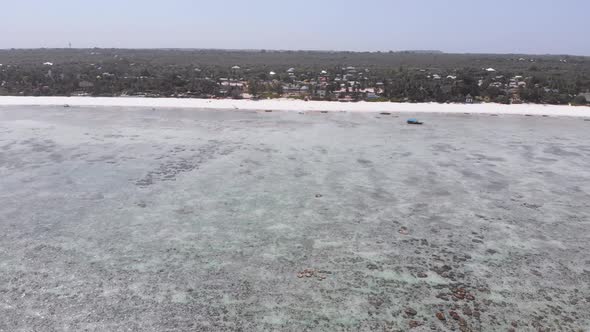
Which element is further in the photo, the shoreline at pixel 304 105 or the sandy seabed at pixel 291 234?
the shoreline at pixel 304 105

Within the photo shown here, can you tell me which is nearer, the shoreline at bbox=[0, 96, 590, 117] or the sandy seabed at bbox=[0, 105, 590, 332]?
the sandy seabed at bbox=[0, 105, 590, 332]

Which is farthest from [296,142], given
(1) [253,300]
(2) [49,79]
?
(2) [49,79]

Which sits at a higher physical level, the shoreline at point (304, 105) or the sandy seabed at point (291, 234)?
the shoreline at point (304, 105)

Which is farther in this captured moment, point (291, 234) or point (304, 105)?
point (304, 105)

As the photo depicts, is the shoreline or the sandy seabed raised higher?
the shoreline

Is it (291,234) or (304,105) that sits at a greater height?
(304,105)
